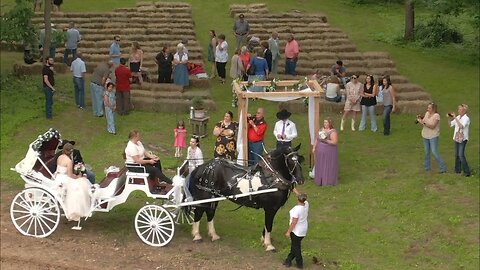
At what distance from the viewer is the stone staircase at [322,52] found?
24125 millimetres

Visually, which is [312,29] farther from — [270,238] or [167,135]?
[270,238]

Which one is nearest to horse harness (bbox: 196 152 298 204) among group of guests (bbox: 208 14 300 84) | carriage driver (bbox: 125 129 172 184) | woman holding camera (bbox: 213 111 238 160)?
carriage driver (bbox: 125 129 172 184)

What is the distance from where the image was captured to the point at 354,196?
1717 centimetres

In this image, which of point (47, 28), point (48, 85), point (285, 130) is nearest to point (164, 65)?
point (47, 28)

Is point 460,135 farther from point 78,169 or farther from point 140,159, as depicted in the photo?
point 78,169

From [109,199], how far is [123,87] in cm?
826

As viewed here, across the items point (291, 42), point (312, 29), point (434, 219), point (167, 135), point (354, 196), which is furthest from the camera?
point (312, 29)

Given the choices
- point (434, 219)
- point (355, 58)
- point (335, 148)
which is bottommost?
point (434, 219)

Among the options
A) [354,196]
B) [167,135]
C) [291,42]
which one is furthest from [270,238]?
[291,42]

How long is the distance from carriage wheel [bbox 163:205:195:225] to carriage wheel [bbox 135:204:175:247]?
194 millimetres

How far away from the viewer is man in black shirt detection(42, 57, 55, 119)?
69.8 feet

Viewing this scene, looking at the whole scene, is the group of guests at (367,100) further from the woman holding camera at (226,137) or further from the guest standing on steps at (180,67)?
the guest standing on steps at (180,67)

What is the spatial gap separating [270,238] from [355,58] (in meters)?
14.6

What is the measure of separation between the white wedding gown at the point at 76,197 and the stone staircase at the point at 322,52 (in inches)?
406
